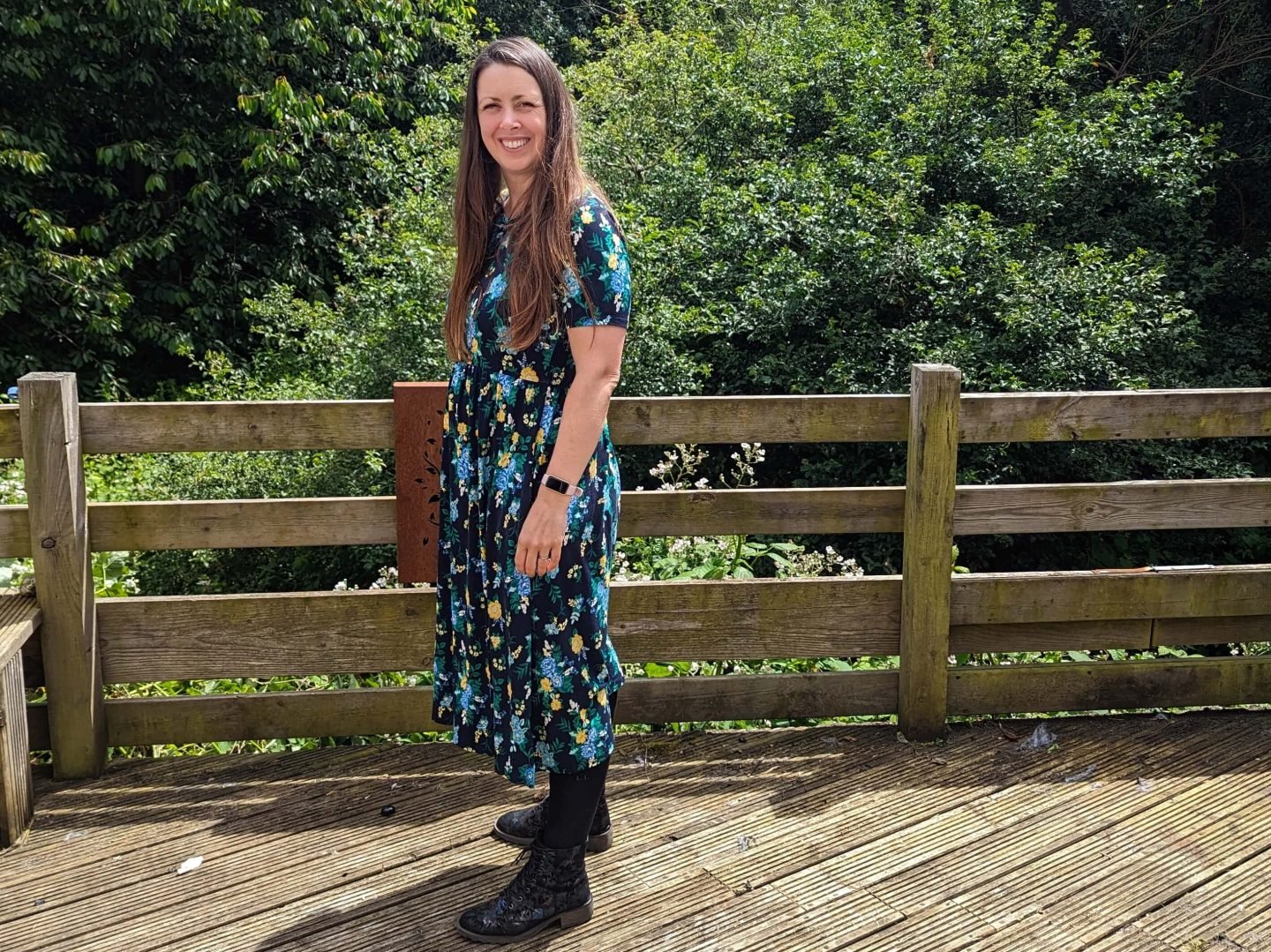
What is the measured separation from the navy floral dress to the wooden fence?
69cm

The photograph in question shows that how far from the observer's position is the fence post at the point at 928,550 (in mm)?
3498

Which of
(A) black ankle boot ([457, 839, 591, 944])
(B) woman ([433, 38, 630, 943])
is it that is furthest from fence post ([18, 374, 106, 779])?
(A) black ankle boot ([457, 839, 591, 944])

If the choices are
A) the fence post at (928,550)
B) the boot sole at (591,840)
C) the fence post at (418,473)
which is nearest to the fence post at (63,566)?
the fence post at (418,473)

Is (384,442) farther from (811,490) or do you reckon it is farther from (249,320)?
(249,320)

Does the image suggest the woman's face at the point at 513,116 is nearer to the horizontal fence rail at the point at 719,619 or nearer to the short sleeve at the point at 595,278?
the short sleeve at the point at 595,278

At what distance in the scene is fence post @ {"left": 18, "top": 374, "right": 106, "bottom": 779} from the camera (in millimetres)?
3215

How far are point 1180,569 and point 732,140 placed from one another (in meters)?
6.27

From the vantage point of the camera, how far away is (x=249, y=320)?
36.2 ft

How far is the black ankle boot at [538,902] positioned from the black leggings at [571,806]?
0.02 meters

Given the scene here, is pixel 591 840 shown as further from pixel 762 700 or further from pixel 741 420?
pixel 741 420

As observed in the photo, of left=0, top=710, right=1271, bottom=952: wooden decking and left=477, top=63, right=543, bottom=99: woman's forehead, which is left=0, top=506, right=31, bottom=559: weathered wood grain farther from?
left=477, top=63, right=543, bottom=99: woman's forehead

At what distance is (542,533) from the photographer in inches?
97.7

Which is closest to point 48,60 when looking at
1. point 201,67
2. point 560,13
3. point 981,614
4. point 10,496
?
point 201,67

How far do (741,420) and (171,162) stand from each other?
335 inches
